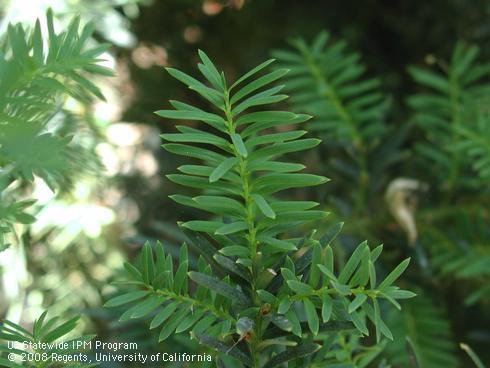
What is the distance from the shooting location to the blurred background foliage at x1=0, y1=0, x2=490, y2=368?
0.54m

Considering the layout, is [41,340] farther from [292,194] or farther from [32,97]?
[292,194]

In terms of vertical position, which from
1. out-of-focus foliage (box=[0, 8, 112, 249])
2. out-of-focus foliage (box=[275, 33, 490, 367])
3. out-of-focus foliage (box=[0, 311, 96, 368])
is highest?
out-of-focus foliage (box=[275, 33, 490, 367])

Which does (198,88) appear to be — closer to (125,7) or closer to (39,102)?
(39,102)

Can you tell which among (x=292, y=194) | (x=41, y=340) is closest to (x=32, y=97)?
(x=41, y=340)

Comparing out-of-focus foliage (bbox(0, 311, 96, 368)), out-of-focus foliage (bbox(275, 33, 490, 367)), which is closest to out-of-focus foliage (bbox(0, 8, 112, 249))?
out-of-focus foliage (bbox(0, 311, 96, 368))

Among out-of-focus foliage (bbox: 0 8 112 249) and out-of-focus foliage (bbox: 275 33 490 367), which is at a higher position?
out-of-focus foliage (bbox: 275 33 490 367)

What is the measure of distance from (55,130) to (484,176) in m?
0.32

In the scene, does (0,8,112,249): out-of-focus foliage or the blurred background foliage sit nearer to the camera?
(0,8,112,249): out-of-focus foliage

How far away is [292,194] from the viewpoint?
666 mm

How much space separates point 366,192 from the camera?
61cm

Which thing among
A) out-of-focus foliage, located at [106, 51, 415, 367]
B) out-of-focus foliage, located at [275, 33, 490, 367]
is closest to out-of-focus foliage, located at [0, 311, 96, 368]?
out-of-focus foliage, located at [106, 51, 415, 367]

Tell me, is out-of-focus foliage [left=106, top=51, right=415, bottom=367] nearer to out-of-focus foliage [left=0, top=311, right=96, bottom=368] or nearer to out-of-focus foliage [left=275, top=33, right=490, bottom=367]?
out-of-focus foliage [left=0, top=311, right=96, bottom=368]

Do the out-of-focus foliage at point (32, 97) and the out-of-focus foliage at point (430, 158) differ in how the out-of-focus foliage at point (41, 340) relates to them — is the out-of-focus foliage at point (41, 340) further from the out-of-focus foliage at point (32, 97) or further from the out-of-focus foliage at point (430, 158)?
the out-of-focus foliage at point (430, 158)

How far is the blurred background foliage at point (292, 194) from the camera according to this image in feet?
1.76
